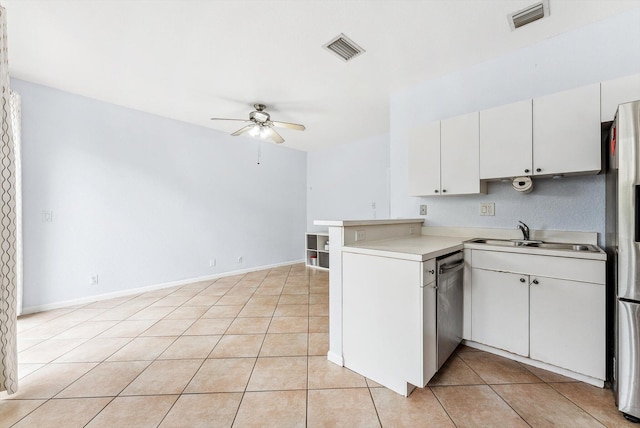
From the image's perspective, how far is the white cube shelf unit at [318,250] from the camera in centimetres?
531

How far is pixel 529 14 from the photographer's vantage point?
6.36 feet

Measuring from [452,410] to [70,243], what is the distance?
428 centimetres

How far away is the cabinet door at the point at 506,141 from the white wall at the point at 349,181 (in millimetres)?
2548

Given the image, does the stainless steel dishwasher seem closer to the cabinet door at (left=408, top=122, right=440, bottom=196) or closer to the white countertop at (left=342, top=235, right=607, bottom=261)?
the white countertop at (left=342, top=235, right=607, bottom=261)

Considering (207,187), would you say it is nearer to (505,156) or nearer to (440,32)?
(440,32)

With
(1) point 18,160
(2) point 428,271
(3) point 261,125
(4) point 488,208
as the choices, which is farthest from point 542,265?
(1) point 18,160

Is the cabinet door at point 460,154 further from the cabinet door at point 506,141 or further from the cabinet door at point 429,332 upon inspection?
the cabinet door at point 429,332

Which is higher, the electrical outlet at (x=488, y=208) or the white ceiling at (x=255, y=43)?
the white ceiling at (x=255, y=43)

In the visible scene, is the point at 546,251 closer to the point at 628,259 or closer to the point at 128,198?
the point at 628,259

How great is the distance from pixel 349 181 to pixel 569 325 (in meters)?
4.09

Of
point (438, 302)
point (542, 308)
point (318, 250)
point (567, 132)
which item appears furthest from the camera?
point (318, 250)

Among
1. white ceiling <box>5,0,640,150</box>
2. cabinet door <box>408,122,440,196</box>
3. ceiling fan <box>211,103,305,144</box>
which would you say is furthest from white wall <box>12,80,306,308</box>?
cabinet door <box>408,122,440,196</box>

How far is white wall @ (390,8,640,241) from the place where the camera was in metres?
1.99

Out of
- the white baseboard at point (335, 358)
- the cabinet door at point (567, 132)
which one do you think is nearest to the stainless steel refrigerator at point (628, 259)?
the cabinet door at point (567, 132)
